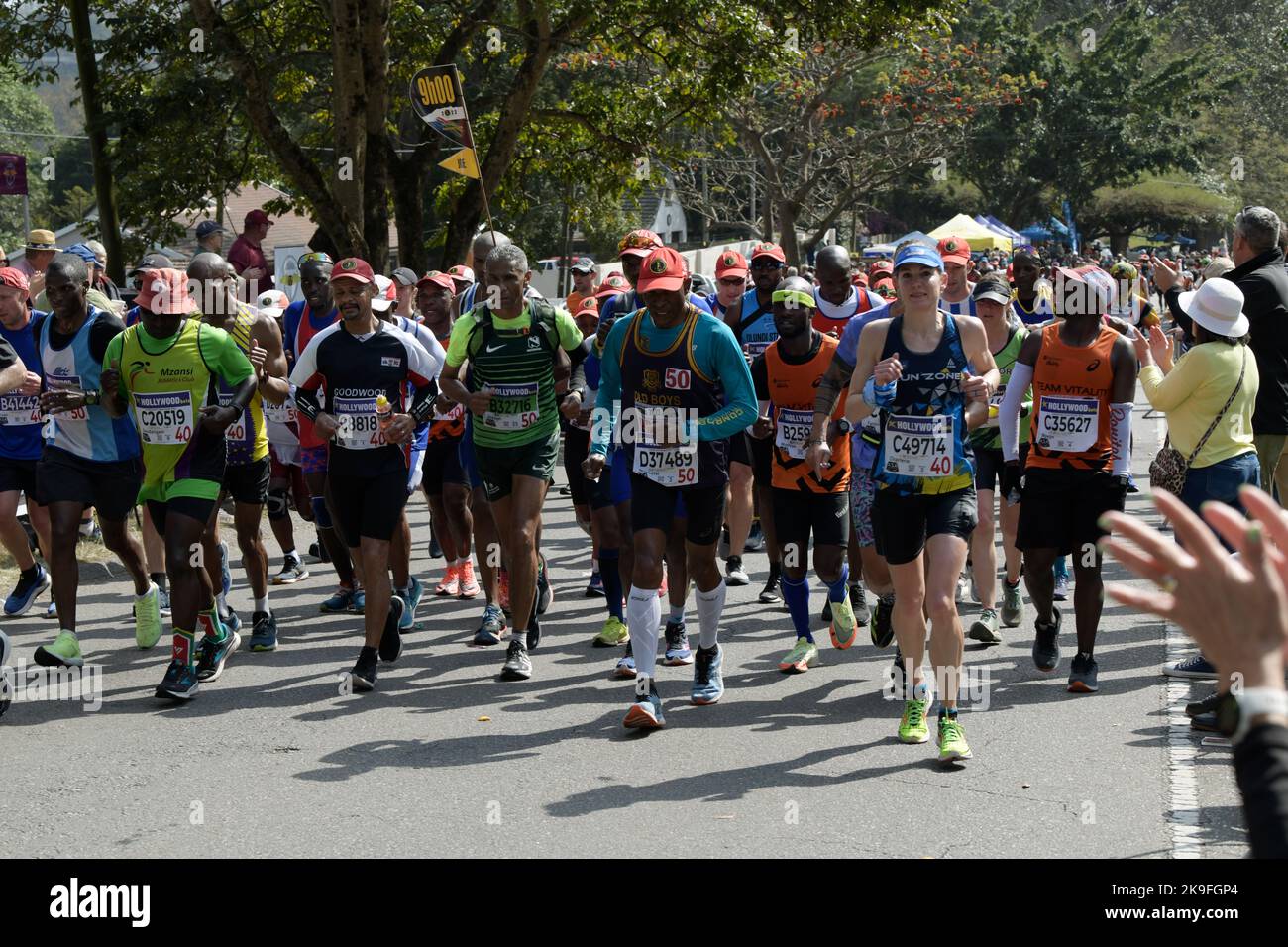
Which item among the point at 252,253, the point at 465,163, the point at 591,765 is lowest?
the point at 591,765

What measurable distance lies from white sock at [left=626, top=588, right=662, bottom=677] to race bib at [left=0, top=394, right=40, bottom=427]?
4232mm

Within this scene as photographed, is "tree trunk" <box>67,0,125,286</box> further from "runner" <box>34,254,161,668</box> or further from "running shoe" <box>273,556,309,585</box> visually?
"runner" <box>34,254,161,668</box>

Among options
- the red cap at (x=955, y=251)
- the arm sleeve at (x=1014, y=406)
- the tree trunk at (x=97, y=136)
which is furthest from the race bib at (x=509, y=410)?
the tree trunk at (x=97, y=136)

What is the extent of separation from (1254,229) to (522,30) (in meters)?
11.5

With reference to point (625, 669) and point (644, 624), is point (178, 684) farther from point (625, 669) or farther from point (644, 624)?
point (644, 624)

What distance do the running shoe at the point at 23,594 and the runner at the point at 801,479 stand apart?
490 centimetres

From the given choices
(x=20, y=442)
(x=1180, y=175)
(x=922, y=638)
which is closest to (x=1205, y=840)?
(x=922, y=638)

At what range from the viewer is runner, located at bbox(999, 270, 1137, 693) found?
779cm

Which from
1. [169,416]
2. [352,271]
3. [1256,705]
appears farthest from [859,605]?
[1256,705]

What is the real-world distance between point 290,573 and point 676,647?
391cm

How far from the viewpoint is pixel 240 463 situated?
369 inches

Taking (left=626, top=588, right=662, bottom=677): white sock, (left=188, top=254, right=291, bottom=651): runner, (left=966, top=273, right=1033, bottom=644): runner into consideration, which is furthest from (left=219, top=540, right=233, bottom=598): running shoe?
(left=966, top=273, right=1033, bottom=644): runner

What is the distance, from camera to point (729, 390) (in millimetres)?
7512

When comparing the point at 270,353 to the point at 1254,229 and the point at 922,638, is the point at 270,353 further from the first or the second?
the point at 1254,229
